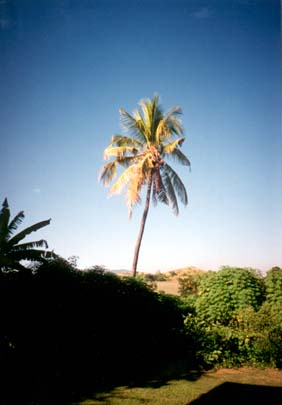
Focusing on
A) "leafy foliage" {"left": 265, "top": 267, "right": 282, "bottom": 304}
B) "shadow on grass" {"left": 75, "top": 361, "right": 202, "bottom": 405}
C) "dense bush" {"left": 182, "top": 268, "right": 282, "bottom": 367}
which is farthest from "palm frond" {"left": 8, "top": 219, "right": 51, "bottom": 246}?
"leafy foliage" {"left": 265, "top": 267, "right": 282, "bottom": 304}

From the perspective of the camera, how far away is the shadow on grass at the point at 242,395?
607 cm

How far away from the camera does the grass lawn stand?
6188 millimetres

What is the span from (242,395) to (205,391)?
0.86 meters

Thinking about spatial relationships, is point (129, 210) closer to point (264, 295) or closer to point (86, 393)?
point (264, 295)

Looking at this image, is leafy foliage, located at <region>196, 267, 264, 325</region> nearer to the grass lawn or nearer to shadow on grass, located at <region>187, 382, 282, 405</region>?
the grass lawn

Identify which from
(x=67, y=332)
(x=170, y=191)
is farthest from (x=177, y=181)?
(x=67, y=332)

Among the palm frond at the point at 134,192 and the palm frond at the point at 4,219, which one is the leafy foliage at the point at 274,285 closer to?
the palm frond at the point at 134,192

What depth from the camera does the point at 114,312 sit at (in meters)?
8.69

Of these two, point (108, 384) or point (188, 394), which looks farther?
point (108, 384)

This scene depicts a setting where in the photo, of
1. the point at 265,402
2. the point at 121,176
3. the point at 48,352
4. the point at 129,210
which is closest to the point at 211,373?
the point at 265,402

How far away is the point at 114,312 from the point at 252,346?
4353 millimetres

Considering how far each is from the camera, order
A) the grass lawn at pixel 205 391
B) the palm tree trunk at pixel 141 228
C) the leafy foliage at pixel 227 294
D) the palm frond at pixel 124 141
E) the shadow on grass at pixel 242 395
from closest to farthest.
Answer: the shadow on grass at pixel 242 395 < the grass lawn at pixel 205 391 < the leafy foliage at pixel 227 294 < the palm tree trunk at pixel 141 228 < the palm frond at pixel 124 141

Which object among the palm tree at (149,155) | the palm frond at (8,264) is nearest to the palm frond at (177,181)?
the palm tree at (149,155)

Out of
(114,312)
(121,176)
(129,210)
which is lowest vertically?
(114,312)
